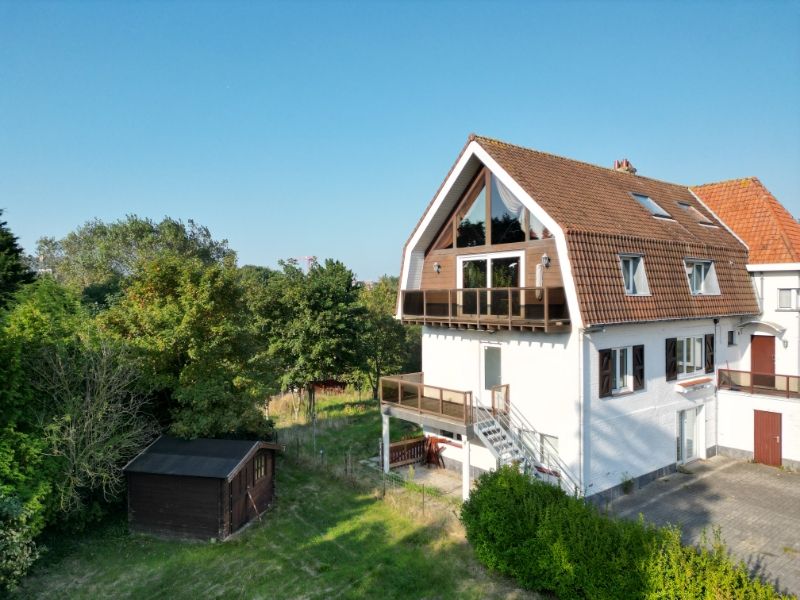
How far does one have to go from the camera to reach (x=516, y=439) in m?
14.3

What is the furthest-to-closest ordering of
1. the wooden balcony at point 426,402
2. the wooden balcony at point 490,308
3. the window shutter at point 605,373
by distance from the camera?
the wooden balcony at point 426,402 < the window shutter at point 605,373 < the wooden balcony at point 490,308

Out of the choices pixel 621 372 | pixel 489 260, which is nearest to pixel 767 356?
pixel 621 372

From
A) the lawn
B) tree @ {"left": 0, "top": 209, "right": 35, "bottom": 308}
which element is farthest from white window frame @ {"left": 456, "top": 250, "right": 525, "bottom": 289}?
tree @ {"left": 0, "top": 209, "right": 35, "bottom": 308}

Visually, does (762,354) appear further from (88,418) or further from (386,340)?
(88,418)

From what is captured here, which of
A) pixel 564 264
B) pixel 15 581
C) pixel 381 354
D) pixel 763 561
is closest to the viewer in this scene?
pixel 15 581

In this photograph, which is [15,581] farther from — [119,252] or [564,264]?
[119,252]

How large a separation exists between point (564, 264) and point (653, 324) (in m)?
4.50

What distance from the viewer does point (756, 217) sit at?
64.8ft

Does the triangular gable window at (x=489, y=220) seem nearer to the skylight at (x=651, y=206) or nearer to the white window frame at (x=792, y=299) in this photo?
the skylight at (x=651, y=206)

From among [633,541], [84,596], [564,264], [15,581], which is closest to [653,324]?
[564,264]

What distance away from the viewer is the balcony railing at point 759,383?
16.1 meters

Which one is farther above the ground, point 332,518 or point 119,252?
point 119,252

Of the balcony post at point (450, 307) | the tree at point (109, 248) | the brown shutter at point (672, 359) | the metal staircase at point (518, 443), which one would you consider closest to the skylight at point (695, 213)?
the brown shutter at point (672, 359)

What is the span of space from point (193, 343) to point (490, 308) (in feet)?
30.9
